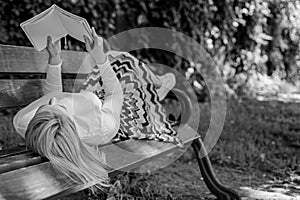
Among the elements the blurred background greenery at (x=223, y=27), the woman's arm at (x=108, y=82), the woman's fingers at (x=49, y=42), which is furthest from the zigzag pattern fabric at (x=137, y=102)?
the blurred background greenery at (x=223, y=27)

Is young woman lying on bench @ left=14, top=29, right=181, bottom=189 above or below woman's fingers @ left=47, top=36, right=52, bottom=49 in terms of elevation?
below

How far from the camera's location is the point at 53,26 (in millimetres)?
2092

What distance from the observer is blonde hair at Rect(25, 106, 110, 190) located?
5.03 ft

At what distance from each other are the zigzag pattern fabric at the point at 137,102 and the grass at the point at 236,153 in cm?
39

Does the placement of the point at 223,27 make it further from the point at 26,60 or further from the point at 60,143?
the point at 60,143

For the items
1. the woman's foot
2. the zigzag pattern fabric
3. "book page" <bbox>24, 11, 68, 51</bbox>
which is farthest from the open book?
the woman's foot

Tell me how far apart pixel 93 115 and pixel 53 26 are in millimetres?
524

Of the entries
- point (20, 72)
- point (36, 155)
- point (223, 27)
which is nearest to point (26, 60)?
point (20, 72)

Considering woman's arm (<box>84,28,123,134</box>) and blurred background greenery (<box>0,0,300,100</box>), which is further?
blurred background greenery (<box>0,0,300,100</box>)

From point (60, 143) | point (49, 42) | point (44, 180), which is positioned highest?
point (49, 42)

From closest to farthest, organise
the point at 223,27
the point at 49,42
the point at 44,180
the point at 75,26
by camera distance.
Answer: the point at 44,180, the point at 75,26, the point at 49,42, the point at 223,27

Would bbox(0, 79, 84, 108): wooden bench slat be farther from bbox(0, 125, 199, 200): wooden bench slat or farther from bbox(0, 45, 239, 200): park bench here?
bbox(0, 125, 199, 200): wooden bench slat

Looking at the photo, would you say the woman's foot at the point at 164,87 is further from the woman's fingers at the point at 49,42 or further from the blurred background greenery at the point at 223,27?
the blurred background greenery at the point at 223,27

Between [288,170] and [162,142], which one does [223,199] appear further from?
[288,170]
